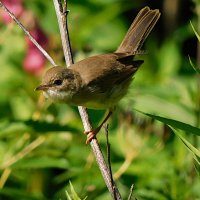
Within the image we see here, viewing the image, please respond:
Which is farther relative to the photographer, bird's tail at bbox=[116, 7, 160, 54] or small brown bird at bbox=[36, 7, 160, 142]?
bird's tail at bbox=[116, 7, 160, 54]

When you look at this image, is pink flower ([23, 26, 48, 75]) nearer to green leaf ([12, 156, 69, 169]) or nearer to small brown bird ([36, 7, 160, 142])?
small brown bird ([36, 7, 160, 142])

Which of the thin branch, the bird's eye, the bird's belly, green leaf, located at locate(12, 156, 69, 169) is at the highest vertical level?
the thin branch

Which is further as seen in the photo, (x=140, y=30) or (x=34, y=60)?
(x=34, y=60)

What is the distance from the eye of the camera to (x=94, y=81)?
436 cm

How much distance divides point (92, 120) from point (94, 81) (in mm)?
280

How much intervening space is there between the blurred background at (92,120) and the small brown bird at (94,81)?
156mm

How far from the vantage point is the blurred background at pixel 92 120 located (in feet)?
13.2

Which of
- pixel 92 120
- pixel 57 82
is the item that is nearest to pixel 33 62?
pixel 92 120

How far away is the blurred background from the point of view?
159 inches

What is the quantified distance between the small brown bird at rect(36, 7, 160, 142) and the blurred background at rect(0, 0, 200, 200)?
0.16 metres

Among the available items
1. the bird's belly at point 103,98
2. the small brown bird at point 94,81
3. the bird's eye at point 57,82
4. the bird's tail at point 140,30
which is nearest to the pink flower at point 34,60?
the bird's tail at point 140,30

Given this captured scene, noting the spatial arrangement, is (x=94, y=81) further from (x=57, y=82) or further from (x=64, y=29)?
(x=64, y=29)

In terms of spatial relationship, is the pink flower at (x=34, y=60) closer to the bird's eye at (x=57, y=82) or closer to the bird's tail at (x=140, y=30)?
the bird's tail at (x=140, y=30)

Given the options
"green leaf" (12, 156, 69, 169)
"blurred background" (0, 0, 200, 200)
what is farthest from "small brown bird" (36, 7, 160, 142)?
"green leaf" (12, 156, 69, 169)
